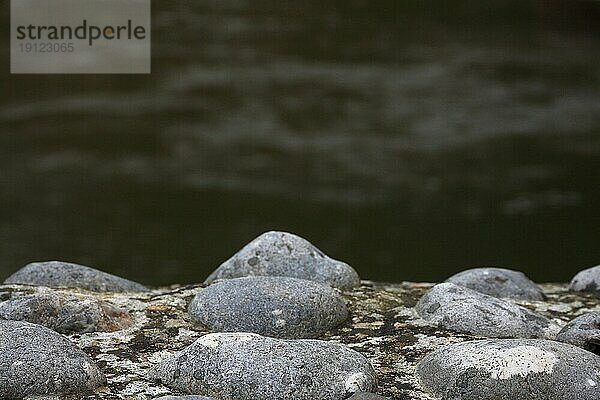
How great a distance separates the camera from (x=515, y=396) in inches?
67.2

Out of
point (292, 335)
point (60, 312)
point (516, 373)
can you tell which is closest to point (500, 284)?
point (292, 335)

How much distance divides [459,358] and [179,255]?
3.36m

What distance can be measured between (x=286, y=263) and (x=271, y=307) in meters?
0.46

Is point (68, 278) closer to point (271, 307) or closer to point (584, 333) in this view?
point (271, 307)

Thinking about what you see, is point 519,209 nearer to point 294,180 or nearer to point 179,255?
point 294,180

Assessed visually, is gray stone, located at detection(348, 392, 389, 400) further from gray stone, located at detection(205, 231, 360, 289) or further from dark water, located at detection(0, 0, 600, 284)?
dark water, located at detection(0, 0, 600, 284)

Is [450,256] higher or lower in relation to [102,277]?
lower

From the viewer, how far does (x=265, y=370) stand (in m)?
1.73

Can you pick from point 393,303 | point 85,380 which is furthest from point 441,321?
point 85,380

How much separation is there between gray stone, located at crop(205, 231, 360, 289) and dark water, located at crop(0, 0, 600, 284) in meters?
2.47

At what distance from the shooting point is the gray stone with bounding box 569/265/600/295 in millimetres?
2719

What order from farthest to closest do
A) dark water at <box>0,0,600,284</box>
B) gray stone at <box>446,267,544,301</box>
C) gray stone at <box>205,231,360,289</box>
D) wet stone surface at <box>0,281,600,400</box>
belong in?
1. dark water at <box>0,0,600,284</box>
2. gray stone at <box>446,267,544,301</box>
3. gray stone at <box>205,231,360,289</box>
4. wet stone surface at <box>0,281,600,400</box>
